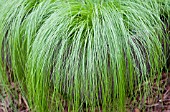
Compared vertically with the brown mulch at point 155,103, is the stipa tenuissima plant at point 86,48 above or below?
above

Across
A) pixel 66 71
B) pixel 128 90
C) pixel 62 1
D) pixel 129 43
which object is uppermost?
pixel 62 1

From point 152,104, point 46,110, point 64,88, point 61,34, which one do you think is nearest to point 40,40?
point 61,34

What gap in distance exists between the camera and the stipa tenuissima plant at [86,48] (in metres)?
1.79

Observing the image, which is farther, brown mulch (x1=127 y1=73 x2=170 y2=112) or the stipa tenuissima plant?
brown mulch (x1=127 y1=73 x2=170 y2=112)

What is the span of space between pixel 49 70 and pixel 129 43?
501mm

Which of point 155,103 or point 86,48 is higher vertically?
point 86,48

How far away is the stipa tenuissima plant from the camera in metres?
1.79

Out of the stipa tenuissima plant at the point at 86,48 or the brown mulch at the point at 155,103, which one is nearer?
the stipa tenuissima plant at the point at 86,48

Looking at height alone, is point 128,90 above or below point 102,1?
below

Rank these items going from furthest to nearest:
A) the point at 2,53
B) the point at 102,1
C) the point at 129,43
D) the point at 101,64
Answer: the point at 2,53
the point at 102,1
the point at 129,43
the point at 101,64

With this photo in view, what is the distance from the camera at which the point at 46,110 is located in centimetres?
197

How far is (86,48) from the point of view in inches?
73.4

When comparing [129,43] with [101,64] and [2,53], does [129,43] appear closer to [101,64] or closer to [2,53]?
[101,64]

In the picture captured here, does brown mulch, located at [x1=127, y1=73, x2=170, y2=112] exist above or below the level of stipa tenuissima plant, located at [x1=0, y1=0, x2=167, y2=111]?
below
